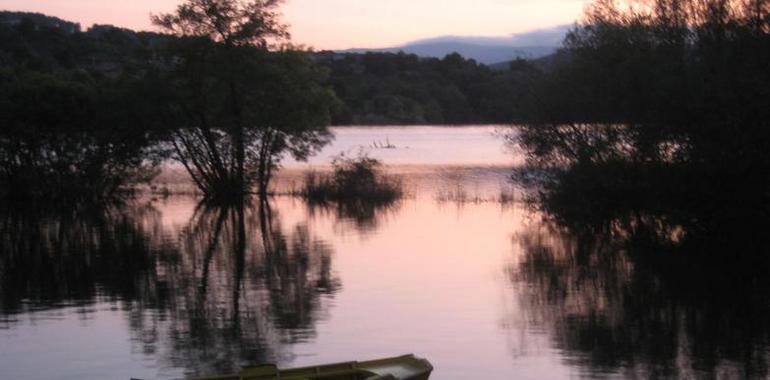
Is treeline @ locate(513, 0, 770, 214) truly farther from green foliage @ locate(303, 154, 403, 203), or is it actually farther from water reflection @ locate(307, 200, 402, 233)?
green foliage @ locate(303, 154, 403, 203)

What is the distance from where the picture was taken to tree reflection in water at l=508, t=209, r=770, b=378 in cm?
1427

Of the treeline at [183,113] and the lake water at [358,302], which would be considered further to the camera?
the treeline at [183,113]

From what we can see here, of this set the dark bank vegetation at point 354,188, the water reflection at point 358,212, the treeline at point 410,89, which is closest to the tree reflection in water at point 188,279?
the water reflection at point 358,212

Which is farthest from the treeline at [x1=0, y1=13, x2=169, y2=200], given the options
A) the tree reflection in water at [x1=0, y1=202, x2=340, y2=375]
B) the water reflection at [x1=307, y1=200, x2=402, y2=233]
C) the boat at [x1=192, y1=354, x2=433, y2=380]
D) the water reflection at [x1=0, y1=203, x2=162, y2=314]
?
the boat at [x1=192, y1=354, x2=433, y2=380]

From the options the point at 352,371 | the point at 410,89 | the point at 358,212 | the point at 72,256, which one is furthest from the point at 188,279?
the point at 410,89

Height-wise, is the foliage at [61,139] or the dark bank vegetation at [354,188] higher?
the foliage at [61,139]

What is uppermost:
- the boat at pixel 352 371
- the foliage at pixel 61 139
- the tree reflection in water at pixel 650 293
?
the foliage at pixel 61 139

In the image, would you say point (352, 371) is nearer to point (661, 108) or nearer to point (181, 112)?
point (661, 108)

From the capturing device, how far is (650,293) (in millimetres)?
19422

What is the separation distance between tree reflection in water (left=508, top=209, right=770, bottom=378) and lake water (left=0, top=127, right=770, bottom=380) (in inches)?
2.2

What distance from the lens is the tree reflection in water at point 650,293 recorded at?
46.8ft

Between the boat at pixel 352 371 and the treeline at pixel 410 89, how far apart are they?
80.6 meters

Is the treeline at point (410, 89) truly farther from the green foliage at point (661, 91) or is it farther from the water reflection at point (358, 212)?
the green foliage at point (661, 91)

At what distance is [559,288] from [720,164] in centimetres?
780
